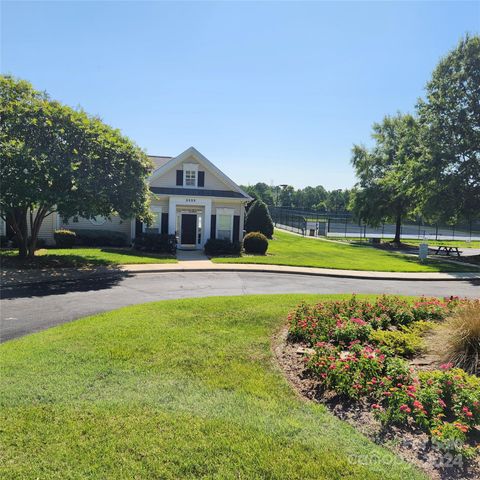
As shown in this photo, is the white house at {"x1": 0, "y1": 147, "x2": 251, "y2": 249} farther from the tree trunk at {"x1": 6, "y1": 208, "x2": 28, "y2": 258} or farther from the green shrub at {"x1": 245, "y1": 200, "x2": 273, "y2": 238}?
the green shrub at {"x1": 245, "y1": 200, "x2": 273, "y2": 238}

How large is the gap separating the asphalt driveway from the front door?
9.04m

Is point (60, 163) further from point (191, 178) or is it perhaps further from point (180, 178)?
point (191, 178)

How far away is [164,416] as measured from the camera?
4.58 meters

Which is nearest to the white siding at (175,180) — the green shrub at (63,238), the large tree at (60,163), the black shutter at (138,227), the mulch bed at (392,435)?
the black shutter at (138,227)

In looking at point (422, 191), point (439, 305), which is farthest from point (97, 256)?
point (422, 191)

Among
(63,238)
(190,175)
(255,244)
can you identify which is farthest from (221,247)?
(63,238)

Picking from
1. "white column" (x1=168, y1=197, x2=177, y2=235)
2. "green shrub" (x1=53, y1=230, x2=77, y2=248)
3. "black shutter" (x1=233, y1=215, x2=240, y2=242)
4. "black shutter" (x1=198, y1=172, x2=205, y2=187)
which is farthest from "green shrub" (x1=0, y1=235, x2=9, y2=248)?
"black shutter" (x1=233, y1=215, x2=240, y2=242)

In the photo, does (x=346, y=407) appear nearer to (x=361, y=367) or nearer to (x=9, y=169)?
(x=361, y=367)

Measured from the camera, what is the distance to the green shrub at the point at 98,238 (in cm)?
2573

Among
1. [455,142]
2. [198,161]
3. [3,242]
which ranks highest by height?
[455,142]

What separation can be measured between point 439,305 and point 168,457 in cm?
746

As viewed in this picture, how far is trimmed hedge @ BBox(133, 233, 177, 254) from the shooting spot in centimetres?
2386

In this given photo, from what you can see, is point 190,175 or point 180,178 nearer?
point 180,178

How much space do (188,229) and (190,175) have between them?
3.41 meters
